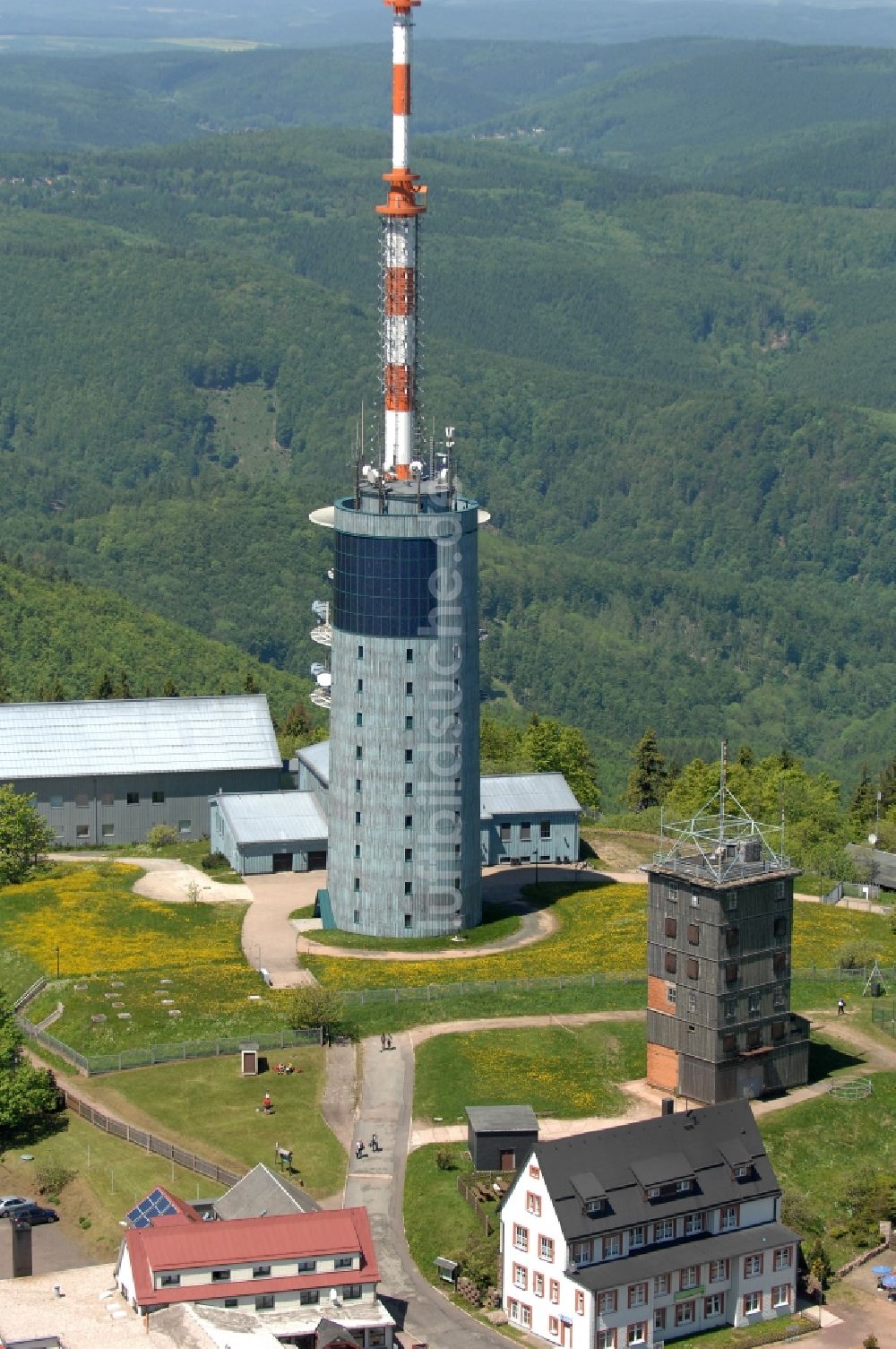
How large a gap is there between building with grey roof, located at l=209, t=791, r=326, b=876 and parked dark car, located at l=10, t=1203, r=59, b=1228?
53.6 meters

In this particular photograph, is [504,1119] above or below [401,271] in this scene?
below

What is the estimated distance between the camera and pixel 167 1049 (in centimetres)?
13812

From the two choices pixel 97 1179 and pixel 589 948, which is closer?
pixel 97 1179

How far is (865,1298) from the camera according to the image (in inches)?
4651

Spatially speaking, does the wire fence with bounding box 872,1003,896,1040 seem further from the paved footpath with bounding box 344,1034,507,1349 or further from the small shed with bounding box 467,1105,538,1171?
the small shed with bounding box 467,1105,538,1171

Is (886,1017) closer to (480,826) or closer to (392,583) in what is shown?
(480,826)

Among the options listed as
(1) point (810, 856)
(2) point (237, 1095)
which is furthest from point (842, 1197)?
(1) point (810, 856)

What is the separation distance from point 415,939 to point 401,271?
1519 inches

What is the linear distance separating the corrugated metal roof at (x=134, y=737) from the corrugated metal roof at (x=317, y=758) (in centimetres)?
203

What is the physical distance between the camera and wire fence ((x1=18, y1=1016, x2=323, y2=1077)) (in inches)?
5394

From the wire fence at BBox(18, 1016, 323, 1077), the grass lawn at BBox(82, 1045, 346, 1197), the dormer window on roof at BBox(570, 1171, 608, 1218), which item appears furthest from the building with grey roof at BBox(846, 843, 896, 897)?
the dormer window on roof at BBox(570, 1171, 608, 1218)

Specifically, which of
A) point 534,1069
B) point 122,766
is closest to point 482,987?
point 534,1069

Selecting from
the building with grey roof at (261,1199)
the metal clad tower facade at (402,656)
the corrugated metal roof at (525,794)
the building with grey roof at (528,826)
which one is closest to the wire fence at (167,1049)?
the building with grey roof at (261,1199)

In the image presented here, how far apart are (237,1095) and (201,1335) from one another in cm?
2597
